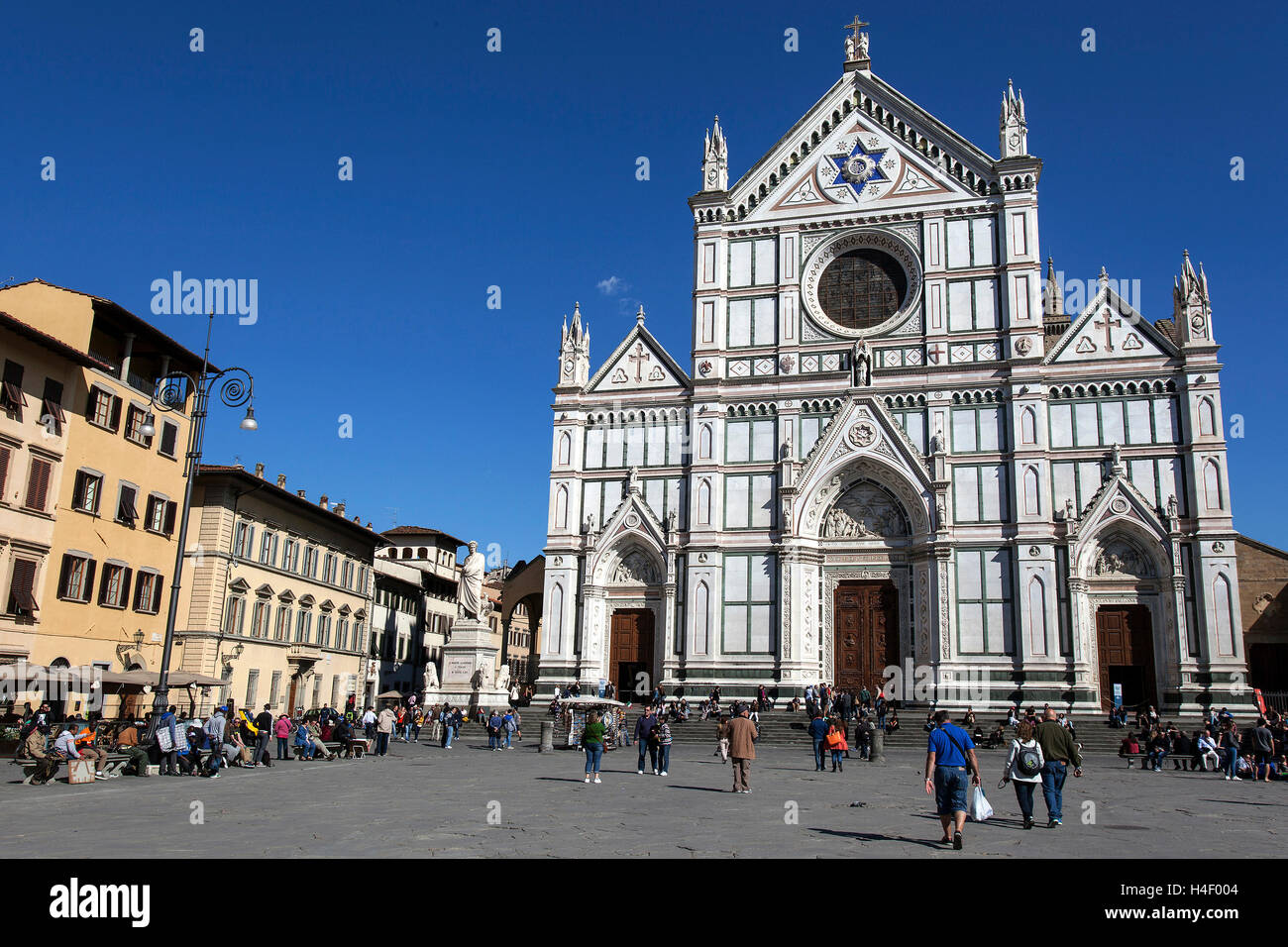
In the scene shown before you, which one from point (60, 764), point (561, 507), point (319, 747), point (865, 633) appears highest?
point (561, 507)

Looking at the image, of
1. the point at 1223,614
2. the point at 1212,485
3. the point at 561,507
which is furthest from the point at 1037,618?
the point at 561,507

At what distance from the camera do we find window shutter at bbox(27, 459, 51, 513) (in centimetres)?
2808

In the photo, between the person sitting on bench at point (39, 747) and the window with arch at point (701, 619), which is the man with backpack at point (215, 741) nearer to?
the person sitting on bench at point (39, 747)

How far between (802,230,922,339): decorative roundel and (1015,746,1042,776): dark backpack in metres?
27.7

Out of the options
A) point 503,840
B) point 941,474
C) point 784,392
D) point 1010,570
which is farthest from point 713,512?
point 503,840

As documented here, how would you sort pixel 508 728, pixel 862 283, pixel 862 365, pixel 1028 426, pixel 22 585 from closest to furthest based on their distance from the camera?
pixel 22 585 → pixel 508 728 → pixel 1028 426 → pixel 862 365 → pixel 862 283

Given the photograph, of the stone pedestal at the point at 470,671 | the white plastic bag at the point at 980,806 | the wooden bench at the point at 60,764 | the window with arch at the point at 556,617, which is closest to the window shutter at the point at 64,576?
the wooden bench at the point at 60,764

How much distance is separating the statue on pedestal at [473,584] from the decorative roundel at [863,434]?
14456mm

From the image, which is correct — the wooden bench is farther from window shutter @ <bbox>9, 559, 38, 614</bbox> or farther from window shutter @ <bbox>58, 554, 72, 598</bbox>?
window shutter @ <bbox>58, 554, 72, 598</bbox>

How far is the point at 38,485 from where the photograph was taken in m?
28.3

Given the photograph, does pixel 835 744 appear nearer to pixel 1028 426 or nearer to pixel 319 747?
pixel 319 747

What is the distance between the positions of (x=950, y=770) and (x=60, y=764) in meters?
18.2

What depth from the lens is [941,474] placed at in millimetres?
36938
